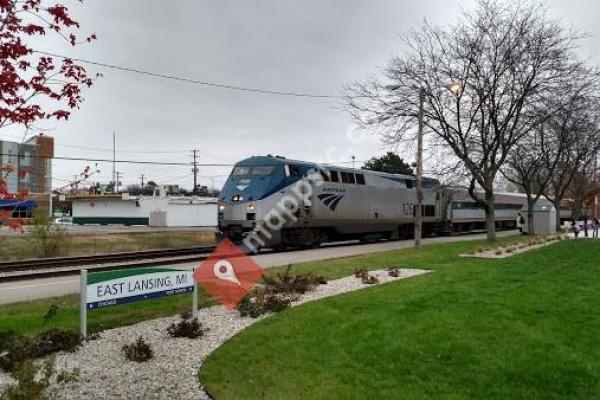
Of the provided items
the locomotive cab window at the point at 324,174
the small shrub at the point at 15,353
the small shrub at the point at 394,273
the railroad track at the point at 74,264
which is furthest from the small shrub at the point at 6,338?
the locomotive cab window at the point at 324,174

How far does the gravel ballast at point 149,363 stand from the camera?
5.68m

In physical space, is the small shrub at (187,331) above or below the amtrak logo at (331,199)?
below

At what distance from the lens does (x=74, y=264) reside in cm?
1925

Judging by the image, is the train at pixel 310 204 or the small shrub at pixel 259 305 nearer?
the small shrub at pixel 259 305

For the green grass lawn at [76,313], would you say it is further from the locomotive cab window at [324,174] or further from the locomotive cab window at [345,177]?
the locomotive cab window at [345,177]

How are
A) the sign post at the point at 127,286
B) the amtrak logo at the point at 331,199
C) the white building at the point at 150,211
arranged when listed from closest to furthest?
1. the sign post at the point at 127,286
2. the amtrak logo at the point at 331,199
3. the white building at the point at 150,211

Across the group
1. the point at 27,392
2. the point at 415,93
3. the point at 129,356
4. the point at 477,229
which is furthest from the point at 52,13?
the point at 477,229

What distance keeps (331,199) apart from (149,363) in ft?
66.0

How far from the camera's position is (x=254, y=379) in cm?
598

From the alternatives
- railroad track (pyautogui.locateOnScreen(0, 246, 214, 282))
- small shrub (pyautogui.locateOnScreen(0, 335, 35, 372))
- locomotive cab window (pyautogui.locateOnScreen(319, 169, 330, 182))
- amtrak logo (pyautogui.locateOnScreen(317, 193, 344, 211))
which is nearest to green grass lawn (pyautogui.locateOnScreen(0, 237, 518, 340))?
small shrub (pyautogui.locateOnScreen(0, 335, 35, 372))

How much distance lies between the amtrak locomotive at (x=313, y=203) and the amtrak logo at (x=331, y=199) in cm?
4

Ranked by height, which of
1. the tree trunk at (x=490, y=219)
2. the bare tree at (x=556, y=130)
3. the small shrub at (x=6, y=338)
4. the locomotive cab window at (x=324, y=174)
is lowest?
the small shrub at (x=6, y=338)

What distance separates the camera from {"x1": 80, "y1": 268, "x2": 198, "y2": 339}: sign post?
291 inches

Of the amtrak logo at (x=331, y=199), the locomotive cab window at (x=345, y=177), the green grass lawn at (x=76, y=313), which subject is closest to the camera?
the green grass lawn at (x=76, y=313)
